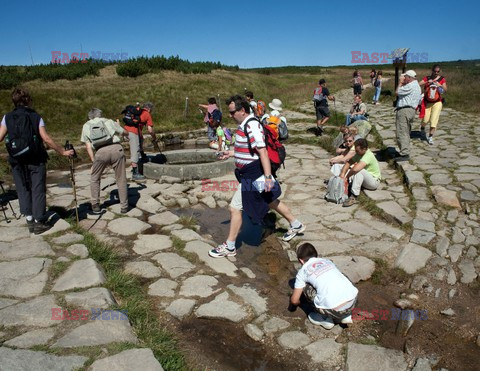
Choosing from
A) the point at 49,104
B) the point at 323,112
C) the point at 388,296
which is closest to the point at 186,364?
the point at 388,296

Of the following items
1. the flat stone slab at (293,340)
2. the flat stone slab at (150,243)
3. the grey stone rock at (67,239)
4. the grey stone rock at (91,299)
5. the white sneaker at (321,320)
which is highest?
the grey stone rock at (67,239)

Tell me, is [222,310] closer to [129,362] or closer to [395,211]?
[129,362]

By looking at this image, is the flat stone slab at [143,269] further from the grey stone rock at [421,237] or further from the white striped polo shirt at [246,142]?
the grey stone rock at [421,237]

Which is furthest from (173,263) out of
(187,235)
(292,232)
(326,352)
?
(326,352)

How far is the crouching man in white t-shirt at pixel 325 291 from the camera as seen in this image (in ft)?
10.2

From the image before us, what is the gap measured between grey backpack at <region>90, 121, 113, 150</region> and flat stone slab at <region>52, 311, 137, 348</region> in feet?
9.89

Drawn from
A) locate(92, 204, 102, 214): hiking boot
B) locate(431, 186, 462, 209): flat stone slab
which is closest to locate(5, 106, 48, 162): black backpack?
locate(92, 204, 102, 214): hiking boot

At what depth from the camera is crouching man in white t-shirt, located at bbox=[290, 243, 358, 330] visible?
3105 millimetres

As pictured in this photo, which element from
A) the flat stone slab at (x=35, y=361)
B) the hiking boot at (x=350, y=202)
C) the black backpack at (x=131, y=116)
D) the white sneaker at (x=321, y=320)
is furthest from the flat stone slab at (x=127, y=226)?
the hiking boot at (x=350, y=202)

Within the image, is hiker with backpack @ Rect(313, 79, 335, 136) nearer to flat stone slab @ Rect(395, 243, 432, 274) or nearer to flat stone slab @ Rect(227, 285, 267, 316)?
flat stone slab @ Rect(395, 243, 432, 274)

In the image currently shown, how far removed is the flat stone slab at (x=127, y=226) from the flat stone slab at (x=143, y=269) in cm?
94

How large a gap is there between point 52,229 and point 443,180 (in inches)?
248

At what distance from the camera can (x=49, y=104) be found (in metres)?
16.5

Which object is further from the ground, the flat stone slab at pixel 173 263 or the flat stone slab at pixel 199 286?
the flat stone slab at pixel 173 263
